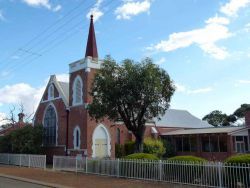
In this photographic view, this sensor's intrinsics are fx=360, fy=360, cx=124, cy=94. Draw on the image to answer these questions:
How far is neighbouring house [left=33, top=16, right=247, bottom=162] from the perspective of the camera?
35.7m

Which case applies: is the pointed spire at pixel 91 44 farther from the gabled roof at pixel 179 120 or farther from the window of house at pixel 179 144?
the window of house at pixel 179 144

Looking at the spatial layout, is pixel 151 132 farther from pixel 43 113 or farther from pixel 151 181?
pixel 151 181

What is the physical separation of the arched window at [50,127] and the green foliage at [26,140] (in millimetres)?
1633

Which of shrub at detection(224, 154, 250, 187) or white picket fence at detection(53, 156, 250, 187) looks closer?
shrub at detection(224, 154, 250, 187)

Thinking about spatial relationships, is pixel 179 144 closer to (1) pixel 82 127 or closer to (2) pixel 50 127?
(1) pixel 82 127

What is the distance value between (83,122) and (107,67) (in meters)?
10.8

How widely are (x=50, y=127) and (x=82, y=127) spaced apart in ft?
23.9

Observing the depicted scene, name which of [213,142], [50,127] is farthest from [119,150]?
[213,142]

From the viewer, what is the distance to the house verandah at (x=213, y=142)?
37.5 meters

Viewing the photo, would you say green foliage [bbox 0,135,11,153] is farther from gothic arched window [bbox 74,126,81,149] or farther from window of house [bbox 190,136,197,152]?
window of house [bbox 190,136,197,152]

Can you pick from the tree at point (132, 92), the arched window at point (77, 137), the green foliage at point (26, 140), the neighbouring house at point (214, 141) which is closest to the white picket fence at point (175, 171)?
the tree at point (132, 92)

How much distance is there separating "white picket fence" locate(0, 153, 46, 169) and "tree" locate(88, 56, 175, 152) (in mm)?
8056

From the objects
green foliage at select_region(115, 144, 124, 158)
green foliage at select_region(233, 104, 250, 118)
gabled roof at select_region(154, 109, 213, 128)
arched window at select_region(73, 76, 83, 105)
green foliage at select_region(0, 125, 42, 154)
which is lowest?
green foliage at select_region(115, 144, 124, 158)

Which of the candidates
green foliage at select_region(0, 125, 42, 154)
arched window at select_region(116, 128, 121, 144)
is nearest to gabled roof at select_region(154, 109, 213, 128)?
arched window at select_region(116, 128, 121, 144)
